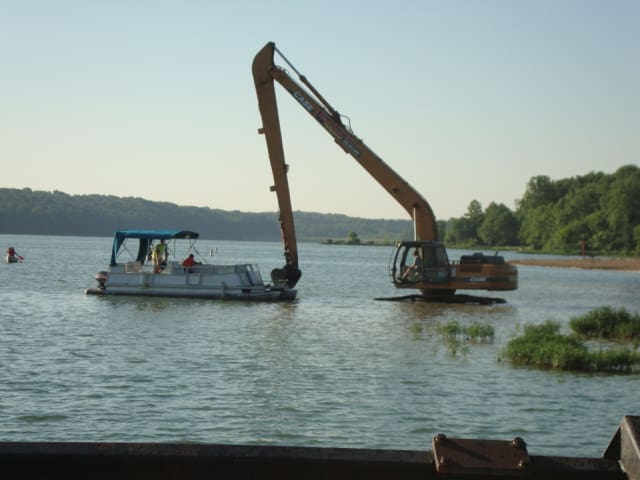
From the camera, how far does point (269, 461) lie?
4641 millimetres

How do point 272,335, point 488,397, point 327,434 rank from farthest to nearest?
point 272,335, point 488,397, point 327,434

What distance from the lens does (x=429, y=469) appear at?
4609 millimetres

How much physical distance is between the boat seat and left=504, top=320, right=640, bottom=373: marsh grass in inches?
834

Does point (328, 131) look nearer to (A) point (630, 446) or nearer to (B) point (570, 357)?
(B) point (570, 357)

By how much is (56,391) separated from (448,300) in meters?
24.4

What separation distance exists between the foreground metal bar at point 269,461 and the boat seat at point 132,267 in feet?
116

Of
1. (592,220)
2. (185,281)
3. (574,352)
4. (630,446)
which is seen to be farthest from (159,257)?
(592,220)

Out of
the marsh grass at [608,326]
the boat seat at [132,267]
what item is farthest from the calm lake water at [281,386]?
the boat seat at [132,267]

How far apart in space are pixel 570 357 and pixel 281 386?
20.9 feet

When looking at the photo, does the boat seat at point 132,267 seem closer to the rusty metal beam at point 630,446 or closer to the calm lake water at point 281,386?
the calm lake water at point 281,386

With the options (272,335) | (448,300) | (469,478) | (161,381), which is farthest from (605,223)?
Result: (469,478)

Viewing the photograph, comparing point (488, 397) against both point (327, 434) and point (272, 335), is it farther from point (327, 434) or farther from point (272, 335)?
point (272, 335)

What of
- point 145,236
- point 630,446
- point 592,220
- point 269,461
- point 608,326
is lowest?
point 608,326

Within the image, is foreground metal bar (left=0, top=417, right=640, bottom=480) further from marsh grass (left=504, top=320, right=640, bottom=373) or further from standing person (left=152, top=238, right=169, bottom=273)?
standing person (left=152, top=238, right=169, bottom=273)
